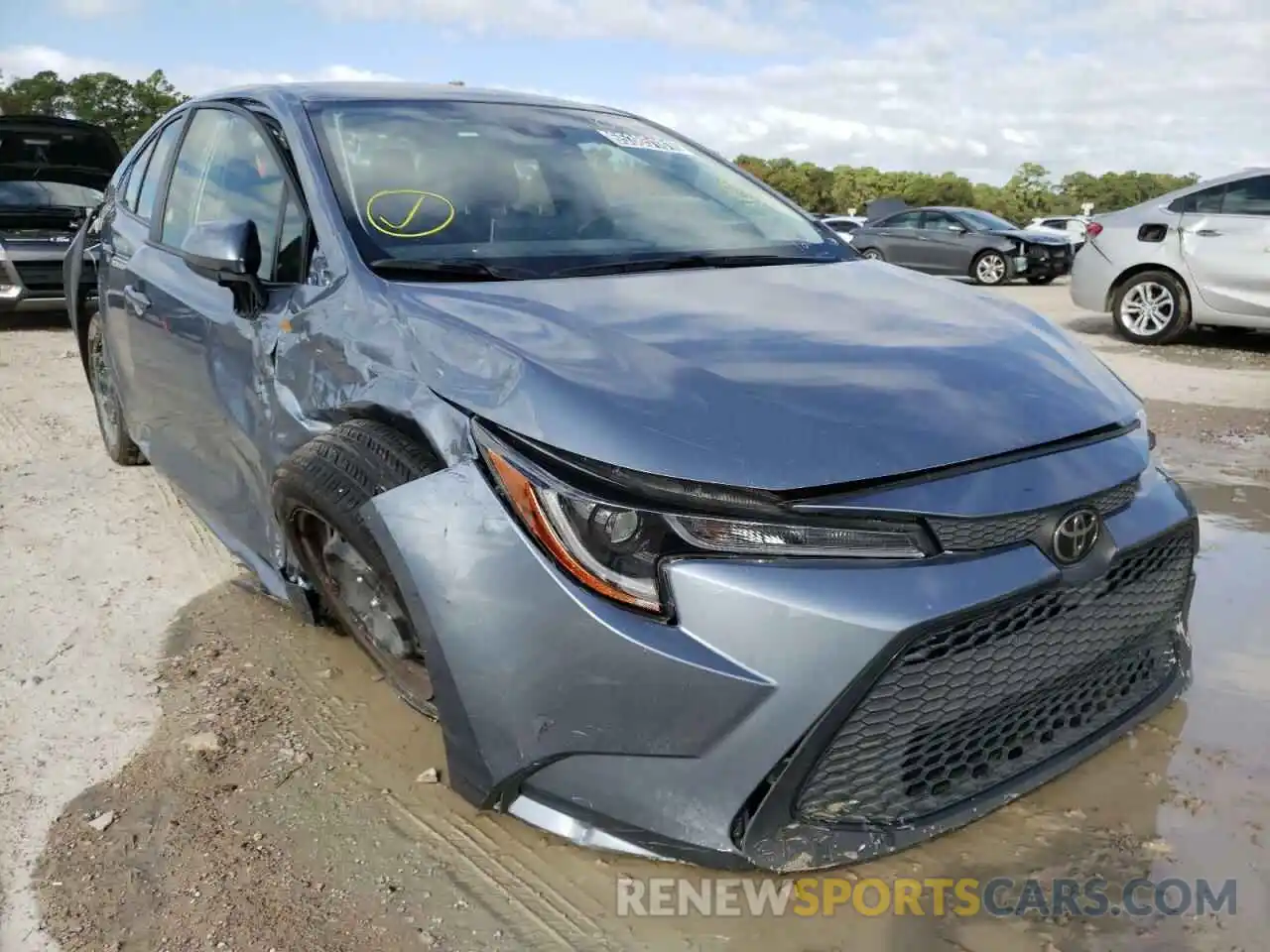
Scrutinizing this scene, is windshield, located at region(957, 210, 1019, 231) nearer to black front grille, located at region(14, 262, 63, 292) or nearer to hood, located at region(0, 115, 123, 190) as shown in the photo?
hood, located at region(0, 115, 123, 190)

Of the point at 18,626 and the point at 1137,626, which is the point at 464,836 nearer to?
the point at 1137,626

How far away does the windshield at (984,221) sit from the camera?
54.8 feet

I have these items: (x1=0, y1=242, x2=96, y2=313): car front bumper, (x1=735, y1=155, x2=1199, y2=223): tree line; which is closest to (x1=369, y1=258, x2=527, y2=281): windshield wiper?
(x1=0, y1=242, x2=96, y2=313): car front bumper

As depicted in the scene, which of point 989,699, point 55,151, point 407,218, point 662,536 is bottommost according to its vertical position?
point 989,699

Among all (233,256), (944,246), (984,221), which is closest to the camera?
(233,256)

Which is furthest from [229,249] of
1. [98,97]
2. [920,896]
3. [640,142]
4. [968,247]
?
[98,97]

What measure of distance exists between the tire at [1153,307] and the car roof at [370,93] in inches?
280

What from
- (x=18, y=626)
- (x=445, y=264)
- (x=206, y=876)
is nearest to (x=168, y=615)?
(x=18, y=626)

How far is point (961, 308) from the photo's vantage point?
2576mm

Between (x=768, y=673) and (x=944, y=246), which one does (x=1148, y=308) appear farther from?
(x=768, y=673)

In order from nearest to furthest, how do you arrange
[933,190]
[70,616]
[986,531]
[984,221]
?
[986,531]
[70,616]
[984,221]
[933,190]

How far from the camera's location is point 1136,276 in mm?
9188

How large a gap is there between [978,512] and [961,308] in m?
0.94

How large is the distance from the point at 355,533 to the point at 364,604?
414mm
